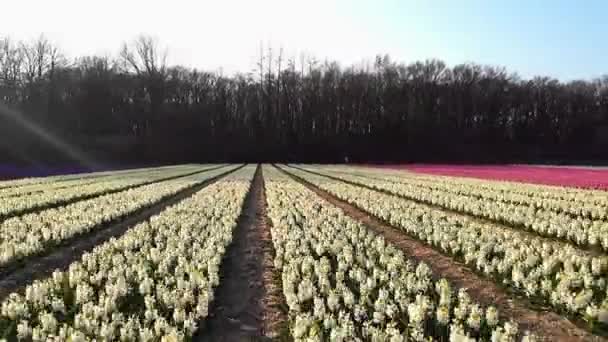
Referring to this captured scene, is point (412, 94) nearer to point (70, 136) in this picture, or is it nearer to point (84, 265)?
point (70, 136)

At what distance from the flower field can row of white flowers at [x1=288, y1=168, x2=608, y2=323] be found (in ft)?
0.10

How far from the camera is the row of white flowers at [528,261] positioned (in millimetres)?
6422

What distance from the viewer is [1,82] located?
250ft

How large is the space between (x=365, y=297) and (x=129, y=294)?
3.04 m

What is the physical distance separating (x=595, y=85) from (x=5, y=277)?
10128 cm

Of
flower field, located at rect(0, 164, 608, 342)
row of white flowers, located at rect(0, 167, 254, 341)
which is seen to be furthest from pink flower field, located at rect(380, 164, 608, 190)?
row of white flowers, located at rect(0, 167, 254, 341)

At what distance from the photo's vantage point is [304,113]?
82062mm

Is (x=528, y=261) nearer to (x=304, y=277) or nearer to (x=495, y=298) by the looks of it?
(x=495, y=298)

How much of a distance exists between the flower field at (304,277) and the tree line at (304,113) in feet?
193

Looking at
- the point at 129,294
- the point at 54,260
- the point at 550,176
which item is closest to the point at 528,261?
the point at 129,294

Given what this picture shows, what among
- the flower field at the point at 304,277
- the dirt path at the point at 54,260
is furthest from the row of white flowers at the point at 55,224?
the dirt path at the point at 54,260

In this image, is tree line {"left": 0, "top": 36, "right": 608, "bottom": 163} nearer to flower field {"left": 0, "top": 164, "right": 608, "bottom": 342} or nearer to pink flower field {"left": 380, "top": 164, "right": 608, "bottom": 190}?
pink flower field {"left": 380, "top": 164, "right": 608, "bottom": 190}

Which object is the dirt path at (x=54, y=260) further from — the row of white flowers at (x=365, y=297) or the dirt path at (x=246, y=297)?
the row of white flowers at (x=365, y=297)

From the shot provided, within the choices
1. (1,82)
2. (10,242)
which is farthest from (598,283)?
(1,82)
